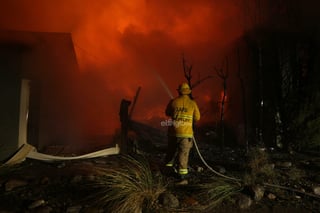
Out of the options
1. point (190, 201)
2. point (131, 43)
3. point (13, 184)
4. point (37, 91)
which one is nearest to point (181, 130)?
point (190, 201)

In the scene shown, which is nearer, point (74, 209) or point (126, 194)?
point (74, 209)

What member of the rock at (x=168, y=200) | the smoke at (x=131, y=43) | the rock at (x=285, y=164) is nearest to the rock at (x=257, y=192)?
the rock at (x=168, y=200)

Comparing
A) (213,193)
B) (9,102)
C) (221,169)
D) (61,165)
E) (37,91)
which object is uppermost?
(37,91)

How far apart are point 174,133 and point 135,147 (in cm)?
239

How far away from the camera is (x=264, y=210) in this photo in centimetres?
419

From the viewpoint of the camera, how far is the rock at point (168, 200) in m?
4.15

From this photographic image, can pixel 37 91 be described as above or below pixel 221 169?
above

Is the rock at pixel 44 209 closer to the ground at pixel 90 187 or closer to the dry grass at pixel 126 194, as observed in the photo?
the ground at pixel 90 187

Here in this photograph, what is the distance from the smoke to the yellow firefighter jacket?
27.4 feet

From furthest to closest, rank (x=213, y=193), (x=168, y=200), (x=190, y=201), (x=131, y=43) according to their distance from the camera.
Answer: (x=131, y=43)
(x=213, y=193)
(x=190, y=201)
(x=168, y=200)

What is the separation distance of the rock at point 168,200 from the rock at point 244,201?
956mm

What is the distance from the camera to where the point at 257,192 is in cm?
455

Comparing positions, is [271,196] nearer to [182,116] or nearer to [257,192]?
[257,192]

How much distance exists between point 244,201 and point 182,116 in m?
1.97
